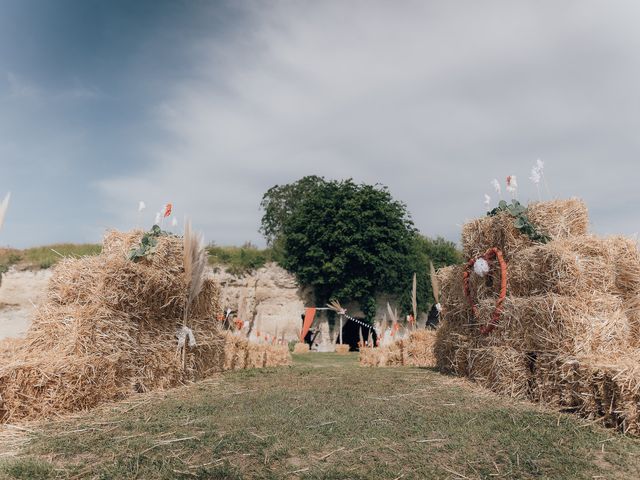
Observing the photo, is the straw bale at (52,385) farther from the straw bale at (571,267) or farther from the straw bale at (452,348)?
the straw bale at (571,267)

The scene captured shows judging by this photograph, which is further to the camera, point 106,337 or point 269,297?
point 269,297

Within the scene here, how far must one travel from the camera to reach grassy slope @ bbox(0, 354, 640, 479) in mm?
3703

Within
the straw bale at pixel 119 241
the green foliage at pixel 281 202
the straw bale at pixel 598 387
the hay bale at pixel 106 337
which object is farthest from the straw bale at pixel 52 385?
the green foliage at pixel 281 202

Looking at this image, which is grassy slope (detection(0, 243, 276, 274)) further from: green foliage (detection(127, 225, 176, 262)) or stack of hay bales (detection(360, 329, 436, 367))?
green foliage (detection(127, 225, 176, 262))

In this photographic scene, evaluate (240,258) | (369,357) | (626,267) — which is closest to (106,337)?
(626,267)

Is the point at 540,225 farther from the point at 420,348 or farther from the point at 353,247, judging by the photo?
the point at 353,247

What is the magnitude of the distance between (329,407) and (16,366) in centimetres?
334

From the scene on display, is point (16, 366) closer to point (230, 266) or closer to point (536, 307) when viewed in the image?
point (536, 307)

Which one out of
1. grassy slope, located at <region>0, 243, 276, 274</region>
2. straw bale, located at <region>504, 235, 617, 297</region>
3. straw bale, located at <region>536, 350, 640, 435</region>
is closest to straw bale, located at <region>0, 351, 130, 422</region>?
straw bale, located at <region>536, 350, 640, 435</region>

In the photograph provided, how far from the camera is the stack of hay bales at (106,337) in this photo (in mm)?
5316

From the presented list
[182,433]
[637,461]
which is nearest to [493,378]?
[637,461]

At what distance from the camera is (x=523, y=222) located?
712cm

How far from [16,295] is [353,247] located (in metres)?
17.3

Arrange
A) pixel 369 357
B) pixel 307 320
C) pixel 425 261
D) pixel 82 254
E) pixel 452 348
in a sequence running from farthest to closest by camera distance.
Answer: pixel 425 261 → pixel 307 320 → pixel 82 254 → pixel 369 357 → pixel 452 348
